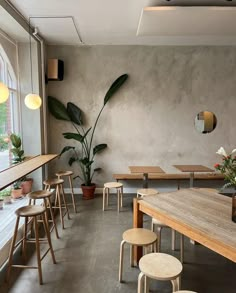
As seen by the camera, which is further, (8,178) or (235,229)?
(8,178)

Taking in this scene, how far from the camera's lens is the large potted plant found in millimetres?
5012

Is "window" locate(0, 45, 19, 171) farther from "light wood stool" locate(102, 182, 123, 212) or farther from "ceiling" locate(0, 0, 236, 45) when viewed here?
"light wood stool" locate(102, 182, 123, 212)

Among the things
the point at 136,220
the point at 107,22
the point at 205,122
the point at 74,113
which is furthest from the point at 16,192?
the point at 205,122

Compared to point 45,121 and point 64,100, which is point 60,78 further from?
point 45,121

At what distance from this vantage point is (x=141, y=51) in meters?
5.11

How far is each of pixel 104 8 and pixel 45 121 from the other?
2.41m

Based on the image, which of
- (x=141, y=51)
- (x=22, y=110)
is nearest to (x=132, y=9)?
(x=141, y=51)

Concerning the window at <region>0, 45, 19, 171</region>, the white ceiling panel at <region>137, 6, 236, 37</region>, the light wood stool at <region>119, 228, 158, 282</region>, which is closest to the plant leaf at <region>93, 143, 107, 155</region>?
the window at <region>0, 45, 19, 171</region>

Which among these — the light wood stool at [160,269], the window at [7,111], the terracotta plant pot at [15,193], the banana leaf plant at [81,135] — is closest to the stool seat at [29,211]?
the light wood stool at [160,269]

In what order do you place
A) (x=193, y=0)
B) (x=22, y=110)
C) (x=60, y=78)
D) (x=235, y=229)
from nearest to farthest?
1. (x=235, y=229)
2. (x=193, y=0)
3. (x=22, y=110)
4. (x=60, y=78)

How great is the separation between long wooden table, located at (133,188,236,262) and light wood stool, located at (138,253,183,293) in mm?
238

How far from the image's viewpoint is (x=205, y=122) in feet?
17.5

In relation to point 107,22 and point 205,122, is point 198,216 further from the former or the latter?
point 205,122

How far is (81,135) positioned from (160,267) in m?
3.60
